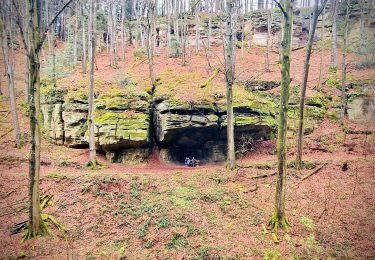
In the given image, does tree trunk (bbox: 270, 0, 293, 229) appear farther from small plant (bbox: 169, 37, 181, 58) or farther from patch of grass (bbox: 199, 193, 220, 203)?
small plant (bbox: 169, 37, 181, 58)

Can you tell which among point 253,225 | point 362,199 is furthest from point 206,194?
point 362,199

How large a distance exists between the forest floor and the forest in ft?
0.18

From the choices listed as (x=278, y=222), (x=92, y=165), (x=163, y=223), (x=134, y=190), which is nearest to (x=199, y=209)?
(x=163, y=223)

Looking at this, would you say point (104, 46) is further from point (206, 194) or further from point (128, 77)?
point (206, 194)

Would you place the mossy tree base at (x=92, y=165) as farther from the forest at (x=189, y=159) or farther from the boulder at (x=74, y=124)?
the boulder at (x=74, y=124)

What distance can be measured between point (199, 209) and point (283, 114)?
514 centimetres

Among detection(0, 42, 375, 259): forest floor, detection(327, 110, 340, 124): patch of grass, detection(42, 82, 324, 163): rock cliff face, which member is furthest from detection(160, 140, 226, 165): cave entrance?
detection(327, 110, 340, 124): patch of grass

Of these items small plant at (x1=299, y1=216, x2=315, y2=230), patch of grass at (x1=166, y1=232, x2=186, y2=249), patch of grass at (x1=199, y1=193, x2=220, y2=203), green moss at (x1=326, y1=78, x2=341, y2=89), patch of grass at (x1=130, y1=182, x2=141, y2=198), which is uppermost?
green moss at (x1=326, y1=78, x2=341, y2=89)

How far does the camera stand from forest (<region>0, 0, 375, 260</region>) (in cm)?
816

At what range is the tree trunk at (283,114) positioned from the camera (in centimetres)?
816

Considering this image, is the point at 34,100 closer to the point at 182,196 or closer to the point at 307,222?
the point at 182,196

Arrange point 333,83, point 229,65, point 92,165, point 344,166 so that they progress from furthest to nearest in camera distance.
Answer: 1. point 333,83
2. point 92,165
3. point 229,65
4. point 344,166

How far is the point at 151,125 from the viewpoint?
17.1 meters

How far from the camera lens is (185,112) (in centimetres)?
1625
